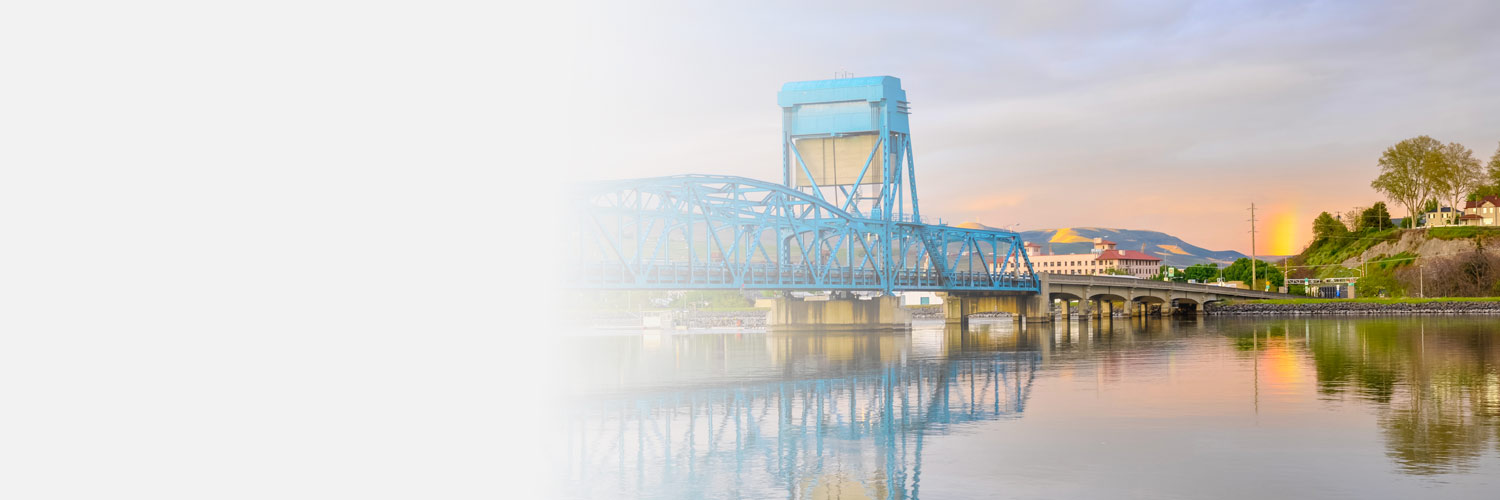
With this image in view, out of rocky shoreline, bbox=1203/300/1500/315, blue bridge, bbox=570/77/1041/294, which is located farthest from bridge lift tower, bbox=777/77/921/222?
rocky shoreline, bbox=1203/300/1500/315

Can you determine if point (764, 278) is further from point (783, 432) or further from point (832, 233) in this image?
point (783, 432)

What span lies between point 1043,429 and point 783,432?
729cm

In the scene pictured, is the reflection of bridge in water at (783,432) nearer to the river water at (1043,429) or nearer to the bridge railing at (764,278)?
the river water at (1043,429)

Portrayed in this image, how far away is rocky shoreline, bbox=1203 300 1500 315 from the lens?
171750mm

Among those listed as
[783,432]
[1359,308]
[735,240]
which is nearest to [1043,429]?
[783,432]

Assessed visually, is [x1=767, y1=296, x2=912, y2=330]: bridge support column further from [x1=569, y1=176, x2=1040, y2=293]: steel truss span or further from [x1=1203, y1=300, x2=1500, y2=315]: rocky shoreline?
[x1=1203, y1=300, x2=1500, y2=315]: rocky shoreline

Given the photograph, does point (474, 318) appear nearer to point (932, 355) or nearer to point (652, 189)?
point (652, 189)

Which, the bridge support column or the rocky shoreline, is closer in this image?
the bridge support column

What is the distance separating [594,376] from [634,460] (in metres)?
32.1

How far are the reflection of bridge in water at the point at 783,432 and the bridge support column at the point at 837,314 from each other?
6982 cm

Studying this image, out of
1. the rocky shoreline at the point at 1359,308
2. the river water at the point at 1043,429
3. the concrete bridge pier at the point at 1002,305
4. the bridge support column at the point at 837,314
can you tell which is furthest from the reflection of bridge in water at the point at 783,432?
the rocky shoreline at the point at 1359,308

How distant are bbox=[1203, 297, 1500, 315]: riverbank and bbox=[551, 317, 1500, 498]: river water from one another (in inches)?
4867

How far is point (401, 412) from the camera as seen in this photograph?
42438 mm

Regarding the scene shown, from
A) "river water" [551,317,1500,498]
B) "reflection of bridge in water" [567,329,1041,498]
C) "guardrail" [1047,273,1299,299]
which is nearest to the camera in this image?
"river water" [551,317,1500,498]
